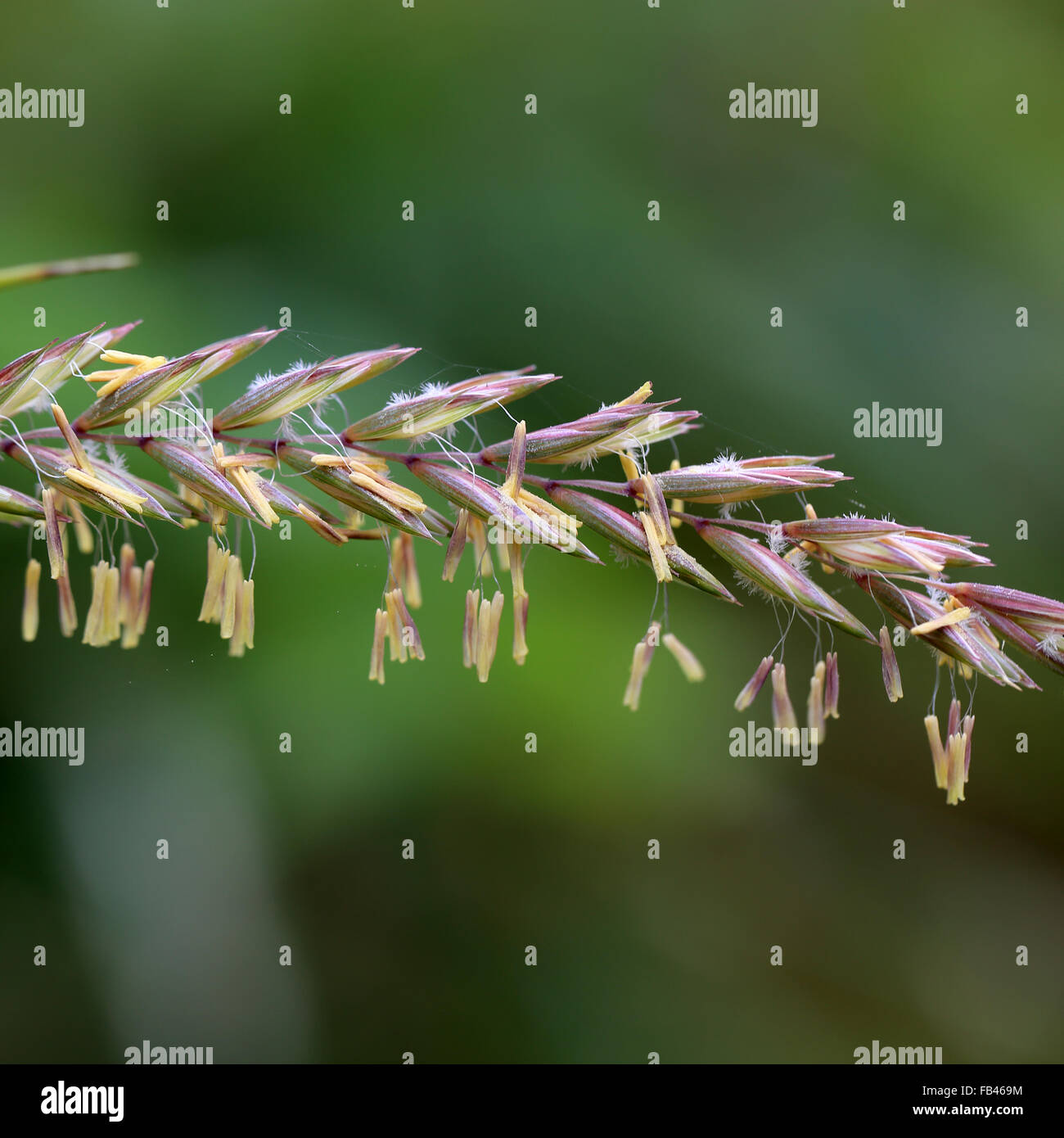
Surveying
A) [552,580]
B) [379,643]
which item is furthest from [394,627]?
[552,580]

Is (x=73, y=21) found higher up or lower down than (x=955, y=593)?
higher up

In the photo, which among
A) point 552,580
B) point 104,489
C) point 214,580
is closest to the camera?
point 104,489

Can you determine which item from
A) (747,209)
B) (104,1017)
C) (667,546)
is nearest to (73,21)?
(747,209)

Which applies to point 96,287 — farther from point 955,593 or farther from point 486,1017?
point 486,1017

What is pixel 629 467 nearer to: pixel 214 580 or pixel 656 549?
pixel 656 549

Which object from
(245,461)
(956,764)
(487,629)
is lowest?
(956,764)

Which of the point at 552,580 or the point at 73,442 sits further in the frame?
the point at 552,580

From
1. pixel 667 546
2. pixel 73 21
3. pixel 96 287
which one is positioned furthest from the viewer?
pixel 73 21

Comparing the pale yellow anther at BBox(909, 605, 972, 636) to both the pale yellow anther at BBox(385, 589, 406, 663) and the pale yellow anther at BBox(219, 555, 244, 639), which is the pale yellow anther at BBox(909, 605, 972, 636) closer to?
the pale yellow anther at BBox(385, 589, 406, 663)
